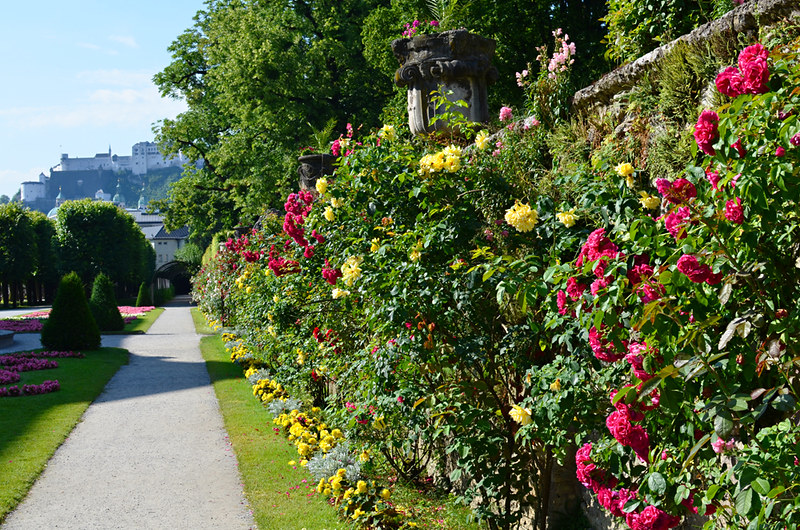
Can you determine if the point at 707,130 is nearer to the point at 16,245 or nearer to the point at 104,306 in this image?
the point at 104,306

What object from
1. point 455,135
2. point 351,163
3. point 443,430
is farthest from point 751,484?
point 455,135

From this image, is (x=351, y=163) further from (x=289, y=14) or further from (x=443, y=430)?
(x=289, y=14)

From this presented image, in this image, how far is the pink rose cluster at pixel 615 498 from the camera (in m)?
2.36

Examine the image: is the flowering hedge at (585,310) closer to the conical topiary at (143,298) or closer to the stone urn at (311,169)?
the stone urn at (311,169)

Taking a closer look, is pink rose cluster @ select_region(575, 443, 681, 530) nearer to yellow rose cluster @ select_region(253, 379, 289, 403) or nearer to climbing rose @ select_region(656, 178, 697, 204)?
climbing rose @ select_region(656, 178, 697, 204)

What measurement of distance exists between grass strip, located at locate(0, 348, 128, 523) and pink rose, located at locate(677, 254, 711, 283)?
5.10 meters

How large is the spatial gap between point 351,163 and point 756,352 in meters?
2.92

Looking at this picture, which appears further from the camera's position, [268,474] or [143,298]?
[143,298]

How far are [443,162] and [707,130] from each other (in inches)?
73.6

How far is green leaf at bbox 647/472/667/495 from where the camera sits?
2.20 m

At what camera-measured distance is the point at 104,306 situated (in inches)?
856

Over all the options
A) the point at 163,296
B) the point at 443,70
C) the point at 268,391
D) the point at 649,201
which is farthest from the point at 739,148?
the point at 163,296

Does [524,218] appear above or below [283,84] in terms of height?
below

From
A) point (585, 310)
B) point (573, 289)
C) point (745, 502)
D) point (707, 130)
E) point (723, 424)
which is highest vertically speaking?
point (707, 130)
